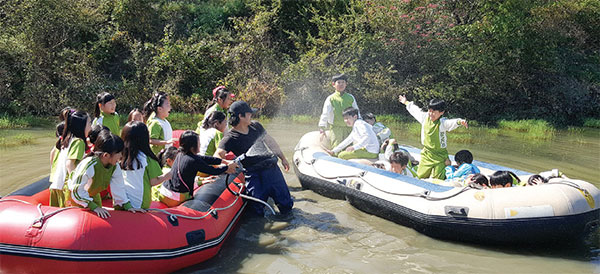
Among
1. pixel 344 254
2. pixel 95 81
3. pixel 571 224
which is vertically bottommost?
pixel 344 254

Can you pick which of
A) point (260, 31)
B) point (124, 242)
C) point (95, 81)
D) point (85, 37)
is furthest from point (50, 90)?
point (124, 242)

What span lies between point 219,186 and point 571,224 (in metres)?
3.61

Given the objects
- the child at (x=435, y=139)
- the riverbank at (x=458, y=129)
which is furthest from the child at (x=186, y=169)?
the riverbank at (x=458, y=129)

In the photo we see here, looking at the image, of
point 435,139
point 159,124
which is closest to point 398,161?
point 435,139

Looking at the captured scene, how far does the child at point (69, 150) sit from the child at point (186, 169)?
2.78 feet

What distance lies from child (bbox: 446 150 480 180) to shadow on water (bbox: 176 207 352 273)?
60.3 inches

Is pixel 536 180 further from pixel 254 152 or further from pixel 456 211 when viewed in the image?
pixel 254 152

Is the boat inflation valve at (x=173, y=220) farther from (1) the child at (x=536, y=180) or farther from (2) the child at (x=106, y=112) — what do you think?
(1) the child at (x=536, y=180)

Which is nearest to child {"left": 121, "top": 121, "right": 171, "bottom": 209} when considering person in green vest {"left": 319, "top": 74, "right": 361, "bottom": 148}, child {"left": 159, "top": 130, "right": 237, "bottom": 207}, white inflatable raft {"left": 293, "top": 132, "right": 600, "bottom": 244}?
child {"left": 159, "top": 130, "right": 237, "bottom": 207}

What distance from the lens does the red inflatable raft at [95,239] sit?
389 cm

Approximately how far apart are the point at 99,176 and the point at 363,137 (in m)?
3.90

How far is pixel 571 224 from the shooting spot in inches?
194

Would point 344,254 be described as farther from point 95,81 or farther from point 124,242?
point 95,81

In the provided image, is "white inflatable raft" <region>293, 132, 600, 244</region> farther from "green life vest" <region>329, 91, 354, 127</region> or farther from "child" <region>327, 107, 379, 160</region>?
"green life vest" <region>329, 91, 354, 127</region>
